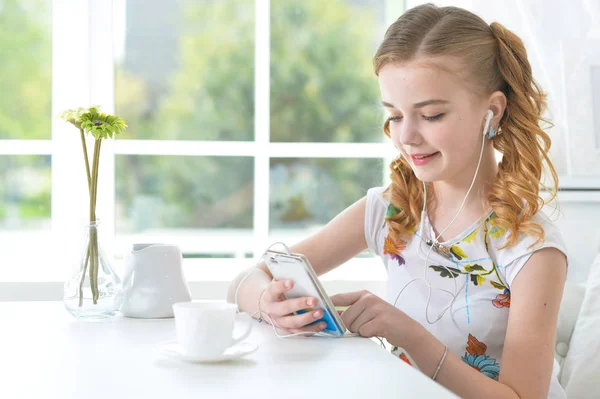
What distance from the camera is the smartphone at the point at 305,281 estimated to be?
45.7 inches

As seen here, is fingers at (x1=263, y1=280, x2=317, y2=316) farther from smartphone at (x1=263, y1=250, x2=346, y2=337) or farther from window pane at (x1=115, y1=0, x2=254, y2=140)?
window pane at (x1=115, y1=0, x2=254, y2=140)

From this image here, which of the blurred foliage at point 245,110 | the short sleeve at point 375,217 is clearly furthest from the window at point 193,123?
the short sleeve at point 375,217

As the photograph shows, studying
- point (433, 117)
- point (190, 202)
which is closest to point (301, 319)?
point (433, 117)

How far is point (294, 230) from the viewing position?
9.62ft

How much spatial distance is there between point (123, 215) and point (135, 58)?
59cm

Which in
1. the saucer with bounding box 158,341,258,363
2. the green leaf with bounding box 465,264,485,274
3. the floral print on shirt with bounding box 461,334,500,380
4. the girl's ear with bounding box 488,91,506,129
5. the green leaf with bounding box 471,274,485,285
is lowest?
the floral print on shirt with bounding box 461,334,500,380

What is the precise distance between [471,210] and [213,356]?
2.58 ft

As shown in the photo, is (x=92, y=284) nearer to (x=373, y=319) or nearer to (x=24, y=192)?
(x=373, y=319)

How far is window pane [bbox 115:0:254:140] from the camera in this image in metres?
2.81

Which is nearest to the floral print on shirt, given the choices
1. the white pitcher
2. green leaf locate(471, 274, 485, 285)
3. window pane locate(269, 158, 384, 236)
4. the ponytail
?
green leaf locate(471, 274, 485, 285)

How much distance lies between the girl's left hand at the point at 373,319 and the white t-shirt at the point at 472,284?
0.28m

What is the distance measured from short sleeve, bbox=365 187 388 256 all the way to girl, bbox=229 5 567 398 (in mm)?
49

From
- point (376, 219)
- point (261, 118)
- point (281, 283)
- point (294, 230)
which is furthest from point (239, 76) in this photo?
point (281, 283)

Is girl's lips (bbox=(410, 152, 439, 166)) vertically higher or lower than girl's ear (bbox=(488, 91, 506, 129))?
lower
